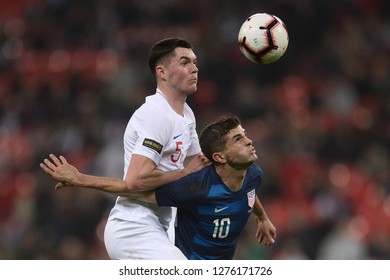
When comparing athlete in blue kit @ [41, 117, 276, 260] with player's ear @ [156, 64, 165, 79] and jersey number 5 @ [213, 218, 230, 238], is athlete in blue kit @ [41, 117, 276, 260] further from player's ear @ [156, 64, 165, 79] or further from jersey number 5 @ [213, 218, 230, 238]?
player's ear @ [156, 64, 165, 79]

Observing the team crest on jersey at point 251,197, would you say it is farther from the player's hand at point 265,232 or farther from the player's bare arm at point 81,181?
the player's bare arm at point 81,181

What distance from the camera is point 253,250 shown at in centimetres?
989

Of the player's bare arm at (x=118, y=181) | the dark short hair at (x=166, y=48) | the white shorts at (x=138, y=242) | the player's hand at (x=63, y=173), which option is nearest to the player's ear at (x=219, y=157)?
the player's bare arm at (x=118, y=181)

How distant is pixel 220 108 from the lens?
12109mm

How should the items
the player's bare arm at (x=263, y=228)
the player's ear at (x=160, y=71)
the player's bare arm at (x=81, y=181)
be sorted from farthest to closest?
the player's bare arm at (x=263, y=228) → the player's ear at (x=160, y=71) → the player's bare arm at (x=81, y=181)

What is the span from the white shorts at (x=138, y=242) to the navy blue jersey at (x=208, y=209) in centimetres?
14

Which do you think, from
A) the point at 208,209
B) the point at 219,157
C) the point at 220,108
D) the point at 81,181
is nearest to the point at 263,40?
the point at 219,157

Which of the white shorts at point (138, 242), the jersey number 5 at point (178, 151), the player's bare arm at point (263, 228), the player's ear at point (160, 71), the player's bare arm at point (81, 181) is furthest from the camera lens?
the player's bare arm at point (263, 228)

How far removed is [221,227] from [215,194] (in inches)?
8.7

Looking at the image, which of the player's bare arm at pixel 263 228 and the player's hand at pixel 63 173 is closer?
the player's hand at pixel 63 173

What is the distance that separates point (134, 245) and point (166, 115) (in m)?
0.83

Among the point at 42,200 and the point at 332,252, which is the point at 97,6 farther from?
the point at 332,252

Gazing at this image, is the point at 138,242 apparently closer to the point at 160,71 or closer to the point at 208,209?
the point at 208,209

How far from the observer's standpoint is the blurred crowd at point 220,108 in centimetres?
1060
